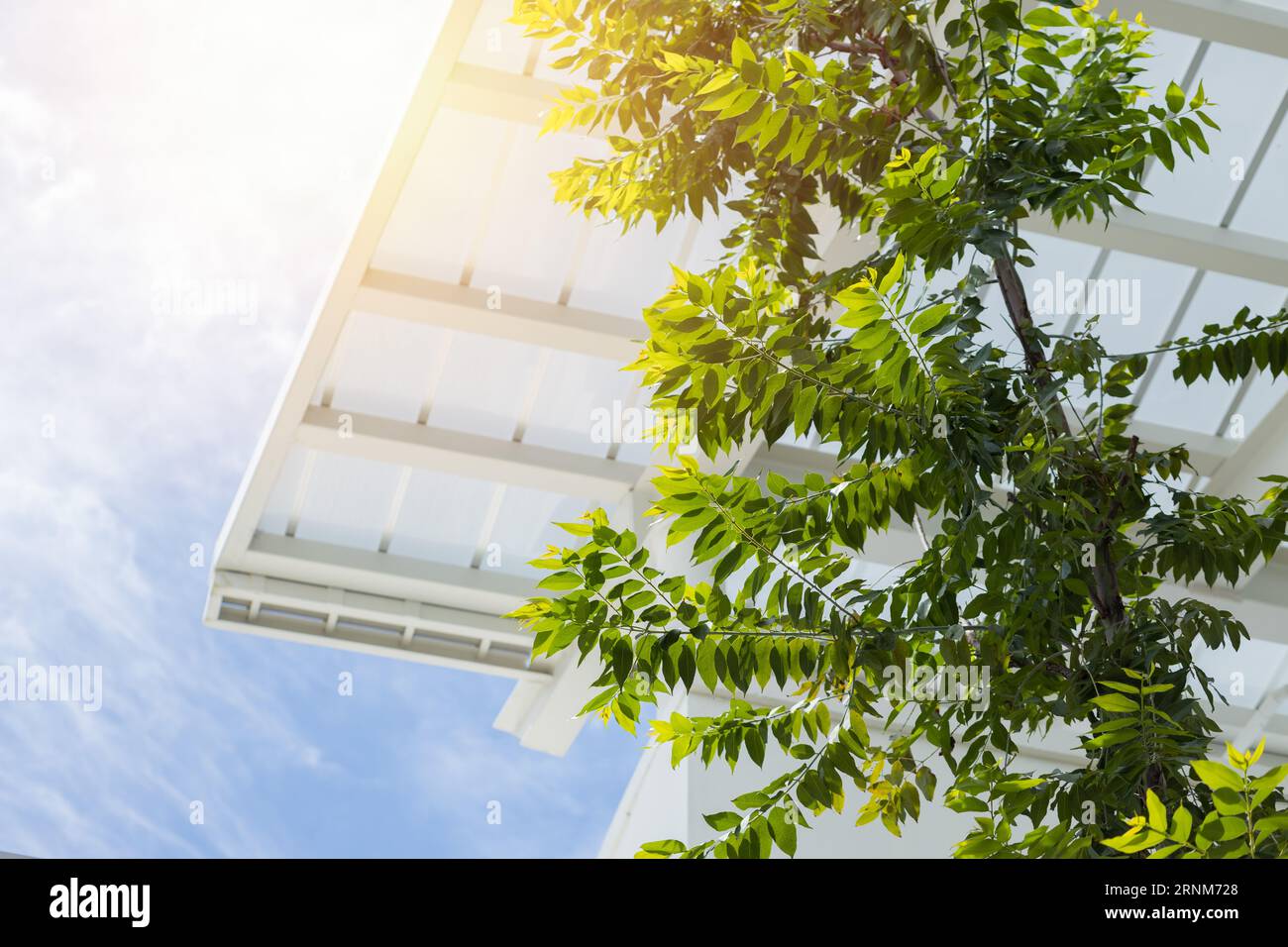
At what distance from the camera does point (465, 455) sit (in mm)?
12453

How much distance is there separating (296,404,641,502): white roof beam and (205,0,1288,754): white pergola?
0.07ft

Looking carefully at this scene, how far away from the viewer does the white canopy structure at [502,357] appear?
10.2 m

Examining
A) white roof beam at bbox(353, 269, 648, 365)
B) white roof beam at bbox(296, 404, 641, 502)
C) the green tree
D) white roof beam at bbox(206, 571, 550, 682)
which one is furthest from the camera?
white roof beam at bbox(206, 571, 550, 682)

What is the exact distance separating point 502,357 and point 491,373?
0.22 meters

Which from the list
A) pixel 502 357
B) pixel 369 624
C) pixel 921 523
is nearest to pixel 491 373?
pixel 502 357

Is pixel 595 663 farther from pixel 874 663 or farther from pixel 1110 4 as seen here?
pixel 874 663

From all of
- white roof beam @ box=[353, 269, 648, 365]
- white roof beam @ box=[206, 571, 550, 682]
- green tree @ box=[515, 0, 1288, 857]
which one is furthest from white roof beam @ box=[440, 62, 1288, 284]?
green tree @ box=[515, 0, 1288, 857]

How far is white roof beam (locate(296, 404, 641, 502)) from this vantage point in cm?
1218

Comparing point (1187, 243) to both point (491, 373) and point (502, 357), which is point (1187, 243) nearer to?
point (502, 357)

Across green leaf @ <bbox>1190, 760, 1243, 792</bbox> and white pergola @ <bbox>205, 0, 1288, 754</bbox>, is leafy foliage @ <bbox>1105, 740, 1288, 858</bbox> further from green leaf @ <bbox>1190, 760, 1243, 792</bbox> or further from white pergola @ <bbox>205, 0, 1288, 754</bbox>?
white pergola @ <bbox>205, 0, 1288, 754</bbox>

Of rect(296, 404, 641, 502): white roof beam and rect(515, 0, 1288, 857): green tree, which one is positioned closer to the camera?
rect(515, 0, 1288, 857): green tree
